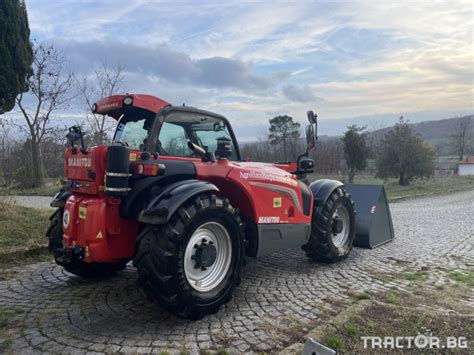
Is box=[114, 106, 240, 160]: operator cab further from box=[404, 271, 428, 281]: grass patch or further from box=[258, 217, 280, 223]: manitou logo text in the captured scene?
box=[404, 271, 428, 281]: grass patch

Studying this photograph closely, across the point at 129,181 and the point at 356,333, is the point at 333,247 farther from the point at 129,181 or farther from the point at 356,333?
the point at 129,181

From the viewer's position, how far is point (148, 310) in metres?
3.99

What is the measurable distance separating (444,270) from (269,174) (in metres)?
3.06

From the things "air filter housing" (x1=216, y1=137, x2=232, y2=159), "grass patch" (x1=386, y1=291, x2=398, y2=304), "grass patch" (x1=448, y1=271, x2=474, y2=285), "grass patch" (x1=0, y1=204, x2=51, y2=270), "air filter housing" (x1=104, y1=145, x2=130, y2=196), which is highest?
"air filter housing" (x1=216, y1=137, x2=232, y2=159)

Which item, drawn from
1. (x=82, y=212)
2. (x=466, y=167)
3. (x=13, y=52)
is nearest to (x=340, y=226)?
(x=82, y=212)

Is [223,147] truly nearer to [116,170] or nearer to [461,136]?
[116,170]

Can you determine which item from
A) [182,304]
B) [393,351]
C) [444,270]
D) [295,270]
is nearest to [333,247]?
[295,270]

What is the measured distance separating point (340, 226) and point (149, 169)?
11.2 feet

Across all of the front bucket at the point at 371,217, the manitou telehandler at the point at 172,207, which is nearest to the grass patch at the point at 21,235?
the manitou telehandler at the point at 172,207

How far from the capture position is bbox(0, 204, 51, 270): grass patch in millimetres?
5895

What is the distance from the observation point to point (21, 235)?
682 cm

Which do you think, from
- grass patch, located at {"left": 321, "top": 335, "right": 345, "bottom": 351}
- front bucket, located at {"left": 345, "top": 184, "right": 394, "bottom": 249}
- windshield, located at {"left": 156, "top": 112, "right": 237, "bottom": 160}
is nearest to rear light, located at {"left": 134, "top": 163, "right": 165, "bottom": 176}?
windshield, located at {"left": 156, "top": 112, "right": 237, "bottom": 160}

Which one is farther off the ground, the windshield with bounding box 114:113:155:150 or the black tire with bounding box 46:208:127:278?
the windshield with bounding box 114:113:155:150

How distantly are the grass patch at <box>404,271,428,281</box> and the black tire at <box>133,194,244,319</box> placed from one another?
276 cm
